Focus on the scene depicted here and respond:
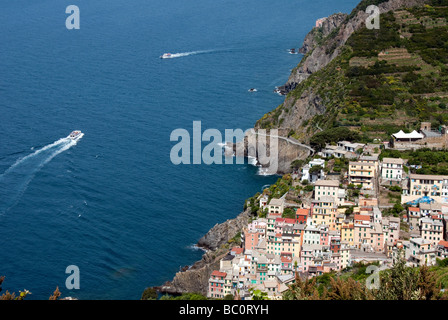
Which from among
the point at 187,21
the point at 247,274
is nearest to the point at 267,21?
the point at 187,21

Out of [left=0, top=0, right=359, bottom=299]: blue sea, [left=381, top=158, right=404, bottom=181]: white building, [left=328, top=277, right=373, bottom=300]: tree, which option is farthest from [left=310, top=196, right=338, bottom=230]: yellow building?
[left=328, top=277, right=373, bottom=300]: tree

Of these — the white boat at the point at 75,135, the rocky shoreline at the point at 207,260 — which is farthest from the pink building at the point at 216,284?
Result: the white boat at the point at 75,135

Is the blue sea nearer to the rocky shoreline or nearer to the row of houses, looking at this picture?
the rocky shoreline

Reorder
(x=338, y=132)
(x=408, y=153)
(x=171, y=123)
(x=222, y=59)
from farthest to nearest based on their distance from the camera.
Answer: (x=222, y=59) → (x=171, y=123) → (x=338, y=132) → (x=408, y=153)

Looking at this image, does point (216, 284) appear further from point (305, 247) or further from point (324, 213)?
point (324, 213)

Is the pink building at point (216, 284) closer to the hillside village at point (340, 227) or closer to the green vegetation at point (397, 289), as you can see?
the hillside village at point (340, 227)

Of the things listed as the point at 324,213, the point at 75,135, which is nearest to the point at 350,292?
the point at 324,213
